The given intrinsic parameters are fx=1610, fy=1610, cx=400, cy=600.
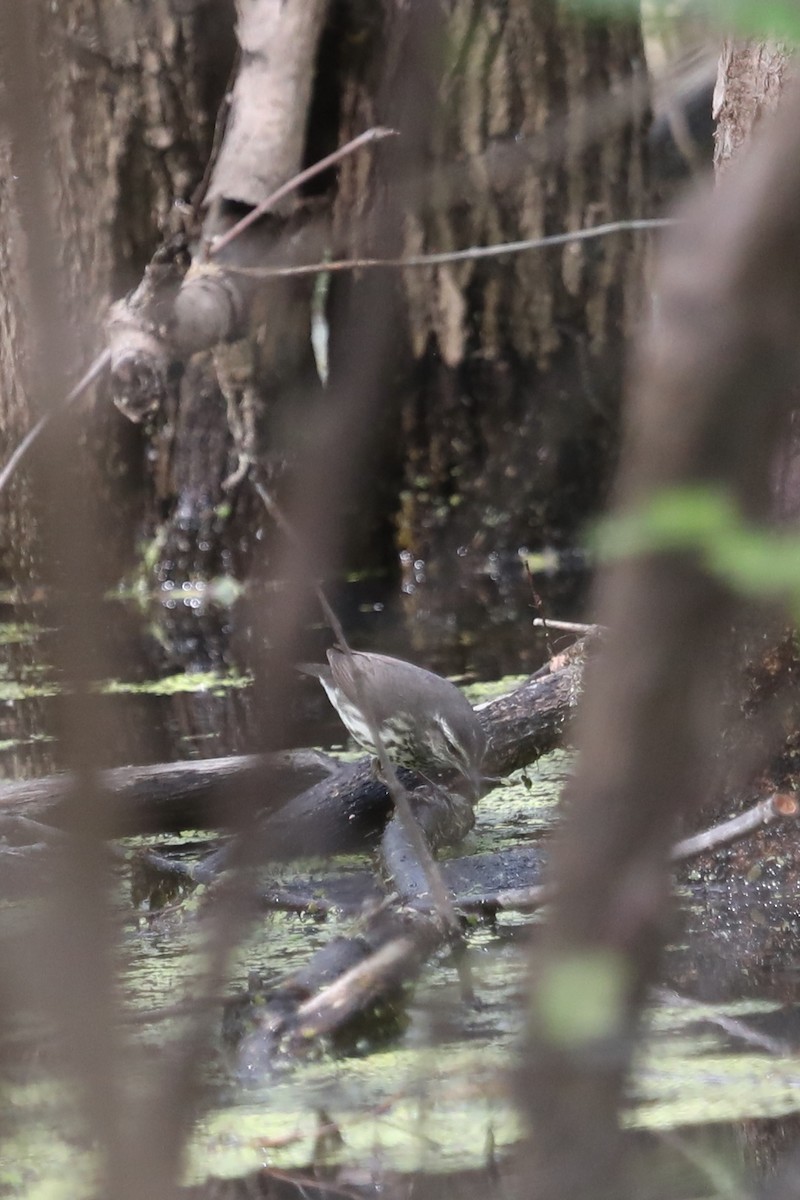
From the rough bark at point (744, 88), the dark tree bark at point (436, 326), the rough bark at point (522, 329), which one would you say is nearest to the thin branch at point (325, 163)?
the rough bark at point (744, 88)

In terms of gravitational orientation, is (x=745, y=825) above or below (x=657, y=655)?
below

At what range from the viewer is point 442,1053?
2.96 metres

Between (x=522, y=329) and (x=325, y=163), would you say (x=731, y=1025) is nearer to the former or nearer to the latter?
(x=325, y=163)

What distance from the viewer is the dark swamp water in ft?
6.57

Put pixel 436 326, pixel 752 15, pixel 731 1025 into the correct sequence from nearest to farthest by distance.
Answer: pixel 752 15 < pixel 731 1025 < pixel 436 326

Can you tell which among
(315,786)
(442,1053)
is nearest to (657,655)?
(442,1053)

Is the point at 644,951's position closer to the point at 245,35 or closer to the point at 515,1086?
the point at 515,1086

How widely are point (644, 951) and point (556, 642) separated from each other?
647cm

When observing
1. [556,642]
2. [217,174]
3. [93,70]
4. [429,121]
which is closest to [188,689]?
[556,642]

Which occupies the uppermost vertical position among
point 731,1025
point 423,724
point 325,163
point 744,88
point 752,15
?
point 744,88

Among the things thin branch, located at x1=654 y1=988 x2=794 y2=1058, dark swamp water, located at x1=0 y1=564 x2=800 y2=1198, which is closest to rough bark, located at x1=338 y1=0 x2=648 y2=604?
dark swamp water, located at x1=0 y1=564 x2=800 y2=1198

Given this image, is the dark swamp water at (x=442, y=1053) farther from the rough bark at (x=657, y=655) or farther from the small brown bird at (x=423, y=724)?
the small brown bird at (x=423, y=724)

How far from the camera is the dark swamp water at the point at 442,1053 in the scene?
200 cm

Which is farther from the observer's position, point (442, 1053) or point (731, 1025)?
point (731, 1025)
